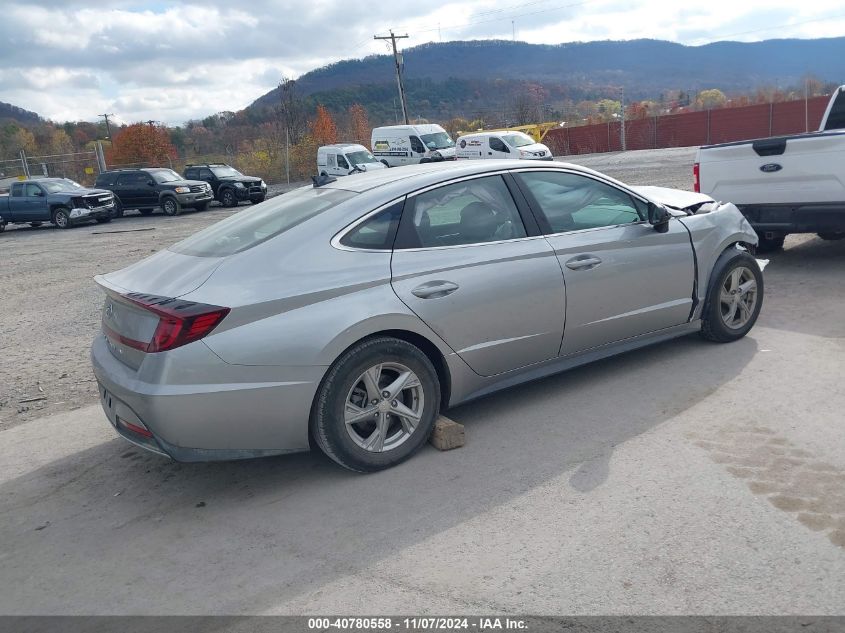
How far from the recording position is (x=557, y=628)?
2768 millimetres

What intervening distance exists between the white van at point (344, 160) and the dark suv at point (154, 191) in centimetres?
569

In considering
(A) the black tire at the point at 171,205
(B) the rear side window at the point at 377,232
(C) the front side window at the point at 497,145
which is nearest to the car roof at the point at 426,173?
(B) the rear side window at the point at 377,232

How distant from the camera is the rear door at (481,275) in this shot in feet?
14.1

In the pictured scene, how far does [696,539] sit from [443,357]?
169cm

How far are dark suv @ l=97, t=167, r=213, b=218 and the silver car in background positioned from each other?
2225 cm

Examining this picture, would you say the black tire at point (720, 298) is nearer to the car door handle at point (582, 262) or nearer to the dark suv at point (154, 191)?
the car door handle at point (582, 262)

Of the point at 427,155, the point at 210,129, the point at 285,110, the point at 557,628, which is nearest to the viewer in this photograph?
the point at 557,628

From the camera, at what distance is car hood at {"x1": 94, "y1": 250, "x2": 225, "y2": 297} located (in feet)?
12.9

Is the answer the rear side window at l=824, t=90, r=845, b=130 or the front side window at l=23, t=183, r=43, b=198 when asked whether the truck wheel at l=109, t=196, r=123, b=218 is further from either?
the rear side window at l=824, t=90, r=845, b=130

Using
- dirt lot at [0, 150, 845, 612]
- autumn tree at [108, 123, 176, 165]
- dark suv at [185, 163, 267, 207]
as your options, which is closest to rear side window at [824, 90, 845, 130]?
dirt lot at [0, 150, 845, 612]

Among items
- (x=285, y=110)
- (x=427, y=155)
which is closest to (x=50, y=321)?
(x=427, y=155)

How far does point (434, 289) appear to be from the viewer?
4281mm

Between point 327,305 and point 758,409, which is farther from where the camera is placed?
point 758,409

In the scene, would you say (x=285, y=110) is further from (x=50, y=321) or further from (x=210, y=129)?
(x=50, y=321)
